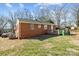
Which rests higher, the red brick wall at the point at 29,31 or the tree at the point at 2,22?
the tree at the point at 2,22

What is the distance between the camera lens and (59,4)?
3582 mm

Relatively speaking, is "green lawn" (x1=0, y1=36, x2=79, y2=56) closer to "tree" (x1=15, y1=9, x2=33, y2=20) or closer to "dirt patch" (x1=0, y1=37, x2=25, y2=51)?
"dirt patch" (x1=0, y1=37, x2=25, y2=51)

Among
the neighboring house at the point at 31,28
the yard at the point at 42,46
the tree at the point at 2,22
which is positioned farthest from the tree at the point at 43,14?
the tree at the point at 2,22

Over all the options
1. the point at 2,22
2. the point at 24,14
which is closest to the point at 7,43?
the point at 2,22

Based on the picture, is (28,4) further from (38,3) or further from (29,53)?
(29,53)

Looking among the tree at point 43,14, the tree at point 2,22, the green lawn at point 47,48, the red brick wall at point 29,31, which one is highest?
the tree at point 43,14

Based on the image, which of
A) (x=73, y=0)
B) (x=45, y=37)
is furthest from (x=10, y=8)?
(x=73, y=0)

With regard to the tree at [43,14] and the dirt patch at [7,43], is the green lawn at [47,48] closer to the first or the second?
the dirt patch at [7,43]

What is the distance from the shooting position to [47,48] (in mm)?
3600

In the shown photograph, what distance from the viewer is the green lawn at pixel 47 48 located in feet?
11.7

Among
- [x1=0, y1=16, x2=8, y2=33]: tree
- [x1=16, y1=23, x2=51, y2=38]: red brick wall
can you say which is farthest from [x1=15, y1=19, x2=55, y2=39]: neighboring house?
[x1=0, y1=16, x2=8, y2=33]: tree

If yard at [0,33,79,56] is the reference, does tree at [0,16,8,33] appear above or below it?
above

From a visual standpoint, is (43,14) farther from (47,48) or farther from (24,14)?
(47,48)

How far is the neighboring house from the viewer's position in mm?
3582
